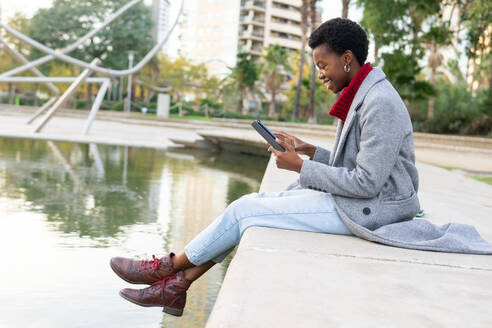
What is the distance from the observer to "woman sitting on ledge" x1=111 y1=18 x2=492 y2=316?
2686 mm

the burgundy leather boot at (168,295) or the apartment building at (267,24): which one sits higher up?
the apartment building at (267,24)

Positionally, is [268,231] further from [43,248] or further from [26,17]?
[26,17]

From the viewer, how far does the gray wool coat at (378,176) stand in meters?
2.67

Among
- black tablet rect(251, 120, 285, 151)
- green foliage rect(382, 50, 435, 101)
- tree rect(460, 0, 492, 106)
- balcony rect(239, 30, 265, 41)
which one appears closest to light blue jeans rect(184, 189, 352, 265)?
black tablet rect(251, 120, 285, 151)

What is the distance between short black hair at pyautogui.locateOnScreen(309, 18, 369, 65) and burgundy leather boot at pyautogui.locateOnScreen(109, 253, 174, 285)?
1.29m

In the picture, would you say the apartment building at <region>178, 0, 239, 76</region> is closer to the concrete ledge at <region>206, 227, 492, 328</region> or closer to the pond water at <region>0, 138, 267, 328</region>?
the pond water at <region>0, 138, 267, 328</region>

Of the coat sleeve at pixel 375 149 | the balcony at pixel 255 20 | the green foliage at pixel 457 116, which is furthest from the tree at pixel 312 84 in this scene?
the balcony at pixel 255 20

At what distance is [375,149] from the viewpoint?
265 centimetres

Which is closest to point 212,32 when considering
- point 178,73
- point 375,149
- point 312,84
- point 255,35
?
point 255,35

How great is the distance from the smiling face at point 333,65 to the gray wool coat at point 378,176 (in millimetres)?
106

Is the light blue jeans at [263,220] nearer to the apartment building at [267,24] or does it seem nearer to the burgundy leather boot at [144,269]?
the burgundy leather boot at [144,269]

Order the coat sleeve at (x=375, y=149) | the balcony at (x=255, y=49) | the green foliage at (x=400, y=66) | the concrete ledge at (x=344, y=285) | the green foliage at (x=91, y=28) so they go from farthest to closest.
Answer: the balcony at (x=255, y=49) < the green foliage at (x=91, y=28) < the green foliage at (x=400, y=66) < the coat sleeve at (x=375, y=149) < the concrete ledge at (x=344, y=285)

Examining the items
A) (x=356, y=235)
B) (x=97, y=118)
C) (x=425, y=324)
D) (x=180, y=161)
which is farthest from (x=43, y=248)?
(x=97, y=118)

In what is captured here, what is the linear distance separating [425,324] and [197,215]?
13.6ft
